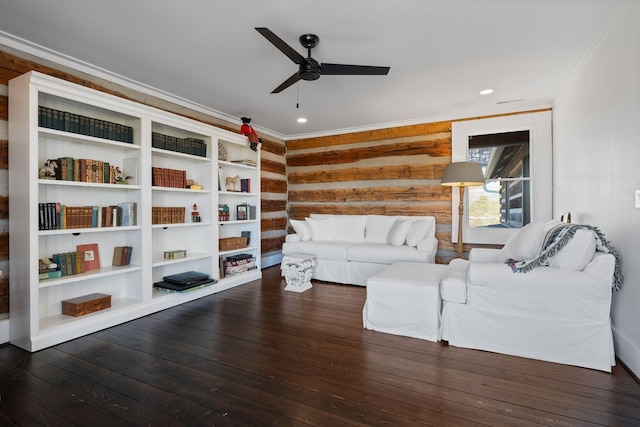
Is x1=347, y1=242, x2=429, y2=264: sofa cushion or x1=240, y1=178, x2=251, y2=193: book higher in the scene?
x1=240, y1=178, x2=251, y2=193: book

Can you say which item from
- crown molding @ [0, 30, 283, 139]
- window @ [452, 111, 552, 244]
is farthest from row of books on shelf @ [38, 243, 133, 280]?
window @ [452, 111, 552, 244]

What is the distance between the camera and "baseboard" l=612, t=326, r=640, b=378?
1938mm

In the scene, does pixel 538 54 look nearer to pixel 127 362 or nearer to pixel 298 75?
pixel 298 75

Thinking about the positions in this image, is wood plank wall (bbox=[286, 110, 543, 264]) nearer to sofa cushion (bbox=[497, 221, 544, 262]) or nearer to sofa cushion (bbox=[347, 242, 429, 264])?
sofa cushion (bbox=[347, 242, 429, 264])

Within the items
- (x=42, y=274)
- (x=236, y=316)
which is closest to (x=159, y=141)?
(x=42, y=274)

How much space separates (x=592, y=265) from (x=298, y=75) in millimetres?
2546

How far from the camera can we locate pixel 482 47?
2.71 m

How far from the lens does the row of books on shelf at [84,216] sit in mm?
2488

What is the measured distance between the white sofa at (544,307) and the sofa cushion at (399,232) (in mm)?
1972

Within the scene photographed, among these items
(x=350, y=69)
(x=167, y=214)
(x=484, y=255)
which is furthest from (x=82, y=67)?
(x=484, y=255)

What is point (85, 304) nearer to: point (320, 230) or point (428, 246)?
point (320, 230)

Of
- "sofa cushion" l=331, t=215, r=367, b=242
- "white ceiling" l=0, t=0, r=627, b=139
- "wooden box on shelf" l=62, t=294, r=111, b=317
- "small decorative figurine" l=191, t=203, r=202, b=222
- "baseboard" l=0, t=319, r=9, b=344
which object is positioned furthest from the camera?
"sofa cushion" l=331, t=215, r=367, b=242

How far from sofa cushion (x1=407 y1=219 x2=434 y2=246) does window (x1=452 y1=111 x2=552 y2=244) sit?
1.96ft

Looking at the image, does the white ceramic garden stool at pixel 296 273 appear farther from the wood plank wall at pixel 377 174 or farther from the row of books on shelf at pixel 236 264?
the wood plank wall at pixel 377 174
